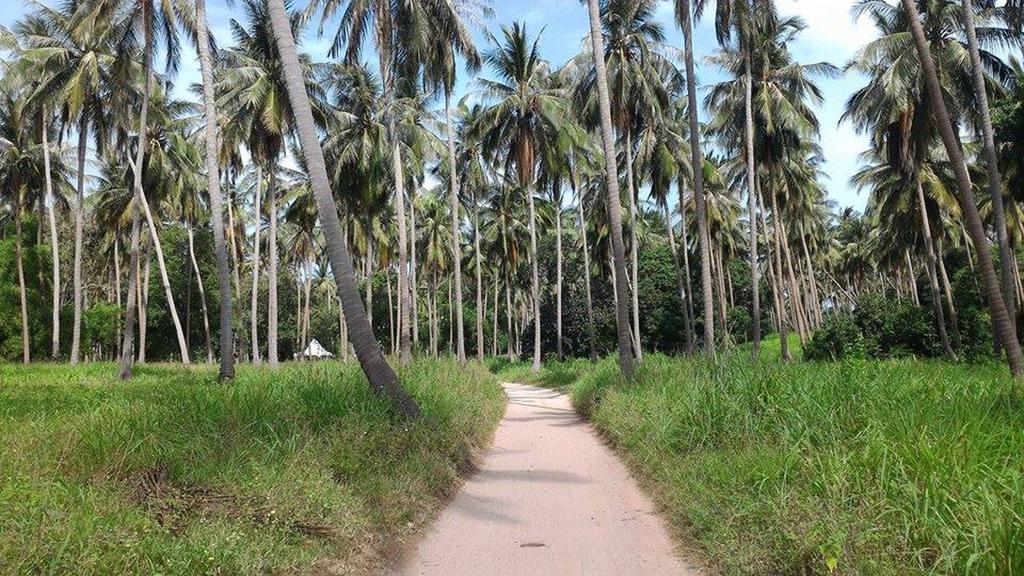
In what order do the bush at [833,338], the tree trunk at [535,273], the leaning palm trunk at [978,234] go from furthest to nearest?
1. the tree trunk at [535,273]
2. the bush at [833,338]
3. the leaning palm trunk at [978,234]

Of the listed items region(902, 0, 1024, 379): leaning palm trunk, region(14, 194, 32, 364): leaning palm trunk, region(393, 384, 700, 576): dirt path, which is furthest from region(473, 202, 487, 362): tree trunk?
region(393, 384, 700, 576): dirt path

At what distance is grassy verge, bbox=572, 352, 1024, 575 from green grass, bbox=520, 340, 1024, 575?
1cm

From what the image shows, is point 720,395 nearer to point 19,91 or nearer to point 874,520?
point 874,520

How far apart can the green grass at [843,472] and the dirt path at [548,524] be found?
365mm

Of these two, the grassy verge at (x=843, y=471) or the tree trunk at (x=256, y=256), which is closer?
the grassy verge at (x=843, y=471)

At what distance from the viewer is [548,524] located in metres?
6.18

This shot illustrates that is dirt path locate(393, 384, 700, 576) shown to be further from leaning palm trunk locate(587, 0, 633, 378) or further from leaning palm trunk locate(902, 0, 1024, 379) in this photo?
leaning palm trunk locate(902, 0, 1024, 379)

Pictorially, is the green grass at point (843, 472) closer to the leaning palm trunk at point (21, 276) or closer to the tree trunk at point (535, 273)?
the tree trunk at point (535, 273)

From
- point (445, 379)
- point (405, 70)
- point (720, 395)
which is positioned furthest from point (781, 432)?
point (405, 70)

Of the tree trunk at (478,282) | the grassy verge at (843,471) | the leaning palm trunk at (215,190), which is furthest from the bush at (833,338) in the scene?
the leaning palm trunk at (215,190)

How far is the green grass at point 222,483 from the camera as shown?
3.66m

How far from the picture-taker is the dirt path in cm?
505

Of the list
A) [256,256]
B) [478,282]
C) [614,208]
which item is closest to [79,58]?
[256,256]

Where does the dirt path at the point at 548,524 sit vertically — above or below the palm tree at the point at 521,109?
below
